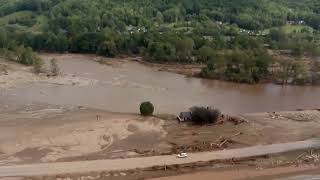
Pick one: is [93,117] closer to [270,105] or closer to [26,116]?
[26,116]

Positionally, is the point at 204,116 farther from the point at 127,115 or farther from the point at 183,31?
the point at 183,31

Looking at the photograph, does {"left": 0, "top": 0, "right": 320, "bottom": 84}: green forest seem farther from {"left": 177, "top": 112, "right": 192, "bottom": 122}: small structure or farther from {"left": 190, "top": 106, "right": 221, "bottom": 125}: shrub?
{"left": 190, "top": 106, "right": 221, "bottom": 125}: shrub

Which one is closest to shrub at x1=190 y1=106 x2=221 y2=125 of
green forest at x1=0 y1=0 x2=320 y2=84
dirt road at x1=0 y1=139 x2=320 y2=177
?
dirt road at x1=0 y1=139 x2=320 y2=177

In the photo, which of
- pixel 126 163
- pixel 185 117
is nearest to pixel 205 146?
pixel 126 163

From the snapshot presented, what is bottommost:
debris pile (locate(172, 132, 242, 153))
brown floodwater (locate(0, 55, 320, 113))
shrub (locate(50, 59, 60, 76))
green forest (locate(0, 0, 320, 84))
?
brown floodwater (locate(0, 55, 320, 113))

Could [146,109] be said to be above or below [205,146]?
above

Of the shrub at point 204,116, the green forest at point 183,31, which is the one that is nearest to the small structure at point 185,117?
the shrub at point 204,116
